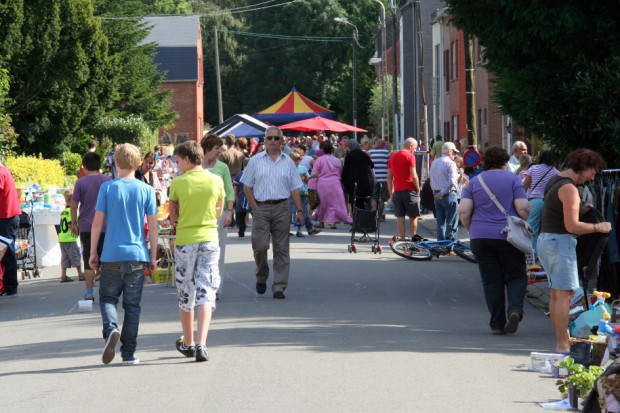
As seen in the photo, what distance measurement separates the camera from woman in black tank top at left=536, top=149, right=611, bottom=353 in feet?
30.4

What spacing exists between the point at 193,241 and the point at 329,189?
13.8 m

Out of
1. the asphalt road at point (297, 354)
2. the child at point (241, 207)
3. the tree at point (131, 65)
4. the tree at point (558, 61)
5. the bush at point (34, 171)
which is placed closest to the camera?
the asphalt road at point (297, 354)

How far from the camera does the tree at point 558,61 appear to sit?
12.3 metres

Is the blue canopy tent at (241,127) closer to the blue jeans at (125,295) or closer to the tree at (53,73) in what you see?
the tree at (53,73)

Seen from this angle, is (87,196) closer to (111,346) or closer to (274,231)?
(274,231)

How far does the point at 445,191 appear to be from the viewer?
18547 millimetres

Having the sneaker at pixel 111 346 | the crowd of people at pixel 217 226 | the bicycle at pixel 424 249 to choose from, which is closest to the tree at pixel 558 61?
the crowd of people at pixel 217 226

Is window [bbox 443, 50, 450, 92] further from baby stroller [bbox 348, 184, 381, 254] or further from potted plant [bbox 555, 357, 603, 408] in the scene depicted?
potted plant [bbox 555, 357, 603, 408]

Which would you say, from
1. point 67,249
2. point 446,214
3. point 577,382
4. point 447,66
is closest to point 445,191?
point 446,214

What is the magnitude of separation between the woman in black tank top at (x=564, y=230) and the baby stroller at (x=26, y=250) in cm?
882

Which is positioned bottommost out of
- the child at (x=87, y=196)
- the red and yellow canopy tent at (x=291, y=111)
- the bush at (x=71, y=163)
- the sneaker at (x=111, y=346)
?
the sneaker at (x=111, y=346)

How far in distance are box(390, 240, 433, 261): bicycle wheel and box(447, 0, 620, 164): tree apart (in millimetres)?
4469

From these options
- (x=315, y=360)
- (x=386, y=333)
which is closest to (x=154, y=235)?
(x=315, y=360)

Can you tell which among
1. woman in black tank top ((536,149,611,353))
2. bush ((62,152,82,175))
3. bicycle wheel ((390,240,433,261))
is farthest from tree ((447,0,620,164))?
bush ((62,152,82,175))
